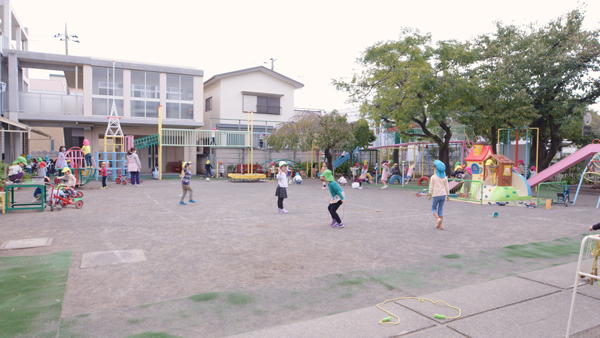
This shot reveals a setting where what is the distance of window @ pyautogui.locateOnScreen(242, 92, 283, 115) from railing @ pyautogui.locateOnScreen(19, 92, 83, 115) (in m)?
12.3

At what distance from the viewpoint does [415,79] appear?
766 inches

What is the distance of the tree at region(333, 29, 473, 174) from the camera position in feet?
65.0

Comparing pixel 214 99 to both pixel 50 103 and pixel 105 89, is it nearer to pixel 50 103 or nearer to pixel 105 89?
pixel 105 89

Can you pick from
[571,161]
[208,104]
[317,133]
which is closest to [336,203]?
[571,161]

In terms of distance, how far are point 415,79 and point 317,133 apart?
7.25 metres

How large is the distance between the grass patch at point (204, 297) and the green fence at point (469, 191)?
1292cm

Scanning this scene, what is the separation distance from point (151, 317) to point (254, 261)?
7.94ft

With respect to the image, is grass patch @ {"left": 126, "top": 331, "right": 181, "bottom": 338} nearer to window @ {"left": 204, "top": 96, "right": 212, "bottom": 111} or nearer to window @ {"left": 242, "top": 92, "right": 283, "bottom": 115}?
window @ {"left": 242, "top": 92, "right": 283, "bottom": 115}

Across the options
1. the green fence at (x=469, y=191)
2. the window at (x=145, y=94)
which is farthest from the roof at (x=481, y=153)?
the window at (x=145, y=94)

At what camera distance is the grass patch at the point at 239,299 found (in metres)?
4.70

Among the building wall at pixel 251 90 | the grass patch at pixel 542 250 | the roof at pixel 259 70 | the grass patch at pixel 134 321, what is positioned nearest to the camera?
the grass patch at pixel 134 321

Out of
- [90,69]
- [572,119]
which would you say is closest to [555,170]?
[572,119]

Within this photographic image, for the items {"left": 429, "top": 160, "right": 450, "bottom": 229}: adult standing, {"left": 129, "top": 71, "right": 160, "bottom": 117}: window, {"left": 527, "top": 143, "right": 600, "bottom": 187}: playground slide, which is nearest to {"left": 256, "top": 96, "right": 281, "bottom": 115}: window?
{"left": 129, "top": 71, "right": 160, "bottom": 117}: window

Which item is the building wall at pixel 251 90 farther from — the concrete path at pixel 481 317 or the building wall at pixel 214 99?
the concrete path at pixel 481 317
